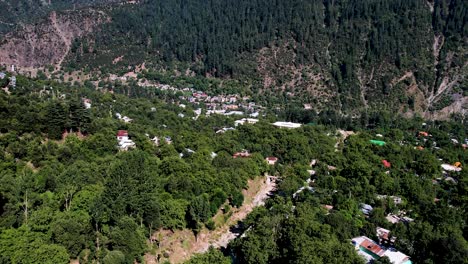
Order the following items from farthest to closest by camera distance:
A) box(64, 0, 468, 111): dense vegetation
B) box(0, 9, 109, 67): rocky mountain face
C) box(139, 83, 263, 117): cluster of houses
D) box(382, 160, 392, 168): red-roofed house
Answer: box(0, 9, 109, 67): rocky mountain face
box(64, 0, 468, 111): dense vegetation
box(139, 83, 263, 117): cluster of houses
box(382, 160, 392, 168): red-roofed house

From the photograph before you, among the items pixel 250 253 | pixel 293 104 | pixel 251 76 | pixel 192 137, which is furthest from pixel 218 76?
pixel 250 253

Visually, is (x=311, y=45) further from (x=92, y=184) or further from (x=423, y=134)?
(x=92, y=184)

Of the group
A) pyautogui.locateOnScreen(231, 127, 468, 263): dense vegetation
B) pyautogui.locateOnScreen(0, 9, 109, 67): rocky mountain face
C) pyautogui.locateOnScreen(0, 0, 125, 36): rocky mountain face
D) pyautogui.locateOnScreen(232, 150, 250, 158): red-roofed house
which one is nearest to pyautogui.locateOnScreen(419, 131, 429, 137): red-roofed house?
pyautogui.locateOnScreen(231, 127, 468, 263): dense vegetation

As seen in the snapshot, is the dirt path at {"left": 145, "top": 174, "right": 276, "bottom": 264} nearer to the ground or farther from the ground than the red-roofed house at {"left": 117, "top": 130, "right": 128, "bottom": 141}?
nearer to the ground

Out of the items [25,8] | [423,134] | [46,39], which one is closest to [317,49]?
[423,134]

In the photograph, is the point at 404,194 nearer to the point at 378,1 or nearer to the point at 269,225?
the point at 269,225

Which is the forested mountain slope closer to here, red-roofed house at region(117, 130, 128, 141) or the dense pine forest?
the dense pine forest
